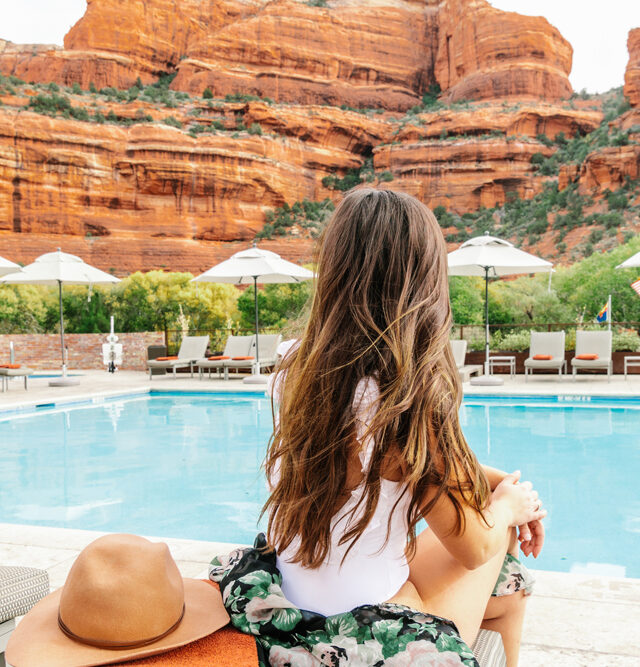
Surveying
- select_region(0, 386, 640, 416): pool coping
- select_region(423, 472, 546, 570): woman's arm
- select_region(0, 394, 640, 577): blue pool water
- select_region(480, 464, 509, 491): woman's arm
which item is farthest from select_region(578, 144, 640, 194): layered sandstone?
select_region(423, 472, 546, 570): woman's arm

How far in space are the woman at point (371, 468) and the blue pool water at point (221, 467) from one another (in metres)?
1.84

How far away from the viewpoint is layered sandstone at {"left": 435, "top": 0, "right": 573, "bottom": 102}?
4753 centimetres

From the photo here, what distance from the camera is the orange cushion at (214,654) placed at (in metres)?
0.97

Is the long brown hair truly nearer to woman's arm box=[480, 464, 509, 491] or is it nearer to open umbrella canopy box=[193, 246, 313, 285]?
woman's arm box=[480, 464, 509, 491]

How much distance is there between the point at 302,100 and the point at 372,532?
4907cm

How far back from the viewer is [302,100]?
1847 inches

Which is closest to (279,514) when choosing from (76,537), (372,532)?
(372,532)

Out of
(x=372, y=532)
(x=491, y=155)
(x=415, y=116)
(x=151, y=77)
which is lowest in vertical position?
(x=372, y=532)

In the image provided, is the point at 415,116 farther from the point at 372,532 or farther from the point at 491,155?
the point at 372,532

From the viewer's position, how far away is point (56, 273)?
36.5 feet

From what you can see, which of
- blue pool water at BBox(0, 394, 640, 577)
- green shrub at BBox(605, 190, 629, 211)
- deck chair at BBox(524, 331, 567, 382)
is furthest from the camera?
green shrub at BBox(605, 190, 629, 211)

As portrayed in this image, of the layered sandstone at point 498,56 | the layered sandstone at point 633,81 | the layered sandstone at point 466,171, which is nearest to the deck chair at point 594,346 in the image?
the layered sandstone at point 466,171

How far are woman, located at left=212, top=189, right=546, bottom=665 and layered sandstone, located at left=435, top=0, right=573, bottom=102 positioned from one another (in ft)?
166

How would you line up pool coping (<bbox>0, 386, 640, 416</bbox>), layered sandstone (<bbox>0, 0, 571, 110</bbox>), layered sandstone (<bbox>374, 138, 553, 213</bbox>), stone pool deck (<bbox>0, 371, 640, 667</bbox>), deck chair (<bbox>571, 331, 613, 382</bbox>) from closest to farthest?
stone pool deck (<bbox>0, 371, 640, 667</bbox>)
pool coping (<bbox>0, 386, 640, 416</bbox>)
deck chair (<bbox>571, 331, 613, 382</bbox>)
layered sandstone (<bbox>374, 138, 553, 213</bbox>)
layered sandstone (<bbox>0, 0, 571, 110</bbox>)
